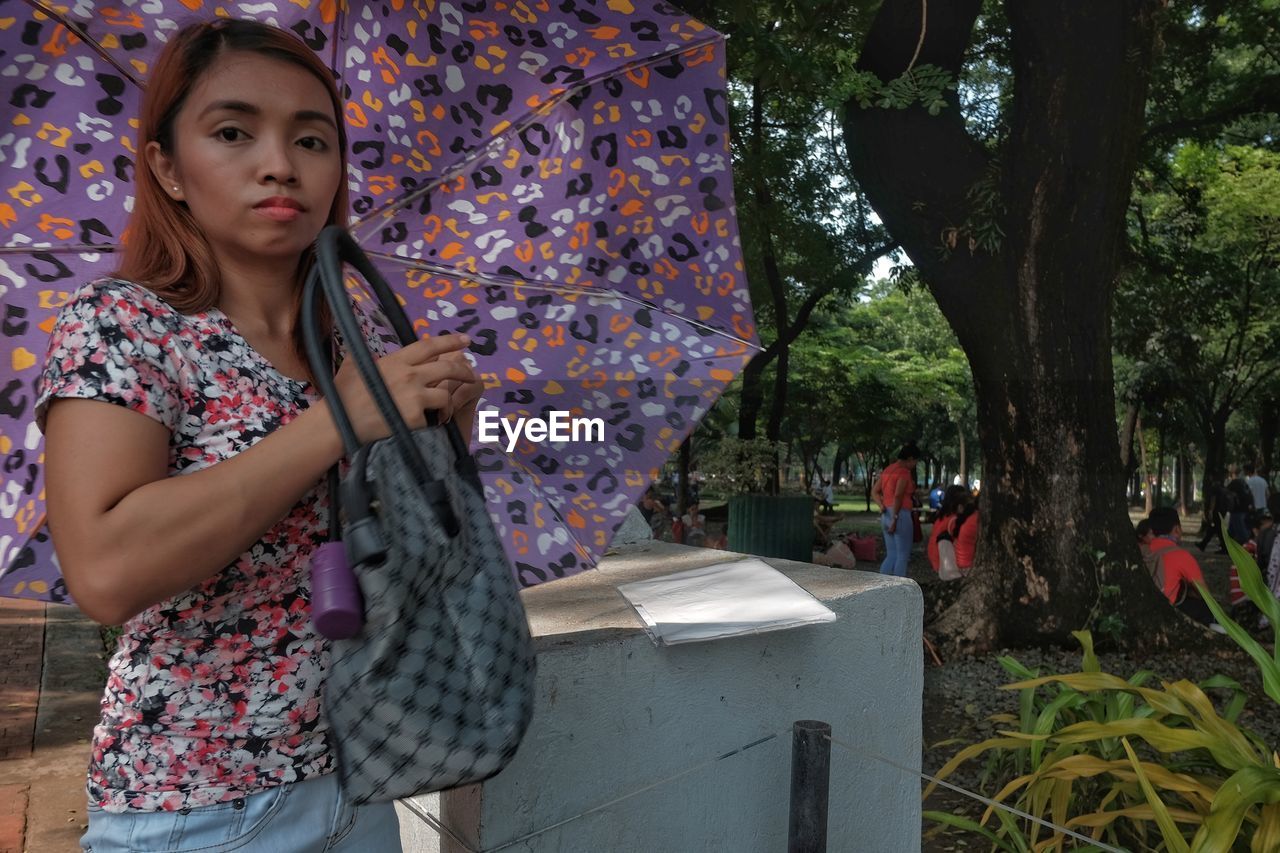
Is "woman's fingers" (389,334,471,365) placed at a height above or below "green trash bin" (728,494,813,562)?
above

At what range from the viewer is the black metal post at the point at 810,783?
2.42 m

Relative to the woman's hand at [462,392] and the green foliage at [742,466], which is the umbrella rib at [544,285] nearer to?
the woman's hand at [462,392]

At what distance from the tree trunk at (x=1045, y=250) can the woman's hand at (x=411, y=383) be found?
284 inches

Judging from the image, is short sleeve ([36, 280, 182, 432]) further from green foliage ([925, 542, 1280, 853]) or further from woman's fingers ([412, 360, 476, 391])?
green foliage ([925, 542, 1280, 853])

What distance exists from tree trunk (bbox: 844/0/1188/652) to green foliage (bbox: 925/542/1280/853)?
12.9ft

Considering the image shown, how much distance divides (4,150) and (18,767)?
4466mm

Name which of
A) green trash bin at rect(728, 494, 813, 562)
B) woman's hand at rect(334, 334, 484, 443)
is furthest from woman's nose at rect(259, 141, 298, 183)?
green trash bin at rect(728, 494, 813, 562)

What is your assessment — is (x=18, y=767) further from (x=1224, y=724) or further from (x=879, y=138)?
(x=879, y=138)

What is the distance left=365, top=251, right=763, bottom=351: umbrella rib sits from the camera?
1.97 metres

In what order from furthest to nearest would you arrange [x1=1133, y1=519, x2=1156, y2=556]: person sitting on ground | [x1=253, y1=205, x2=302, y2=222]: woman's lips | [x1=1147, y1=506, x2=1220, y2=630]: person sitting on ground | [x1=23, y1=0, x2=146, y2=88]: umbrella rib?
[x1=1133, y1=519, x2=1156, y2=556]: person sitting on ground < [x1=1147, y1=506, x2=1220, y2=630]: person sitting on ground < [x1=23, y1=0, x2=146, y2=88]: umbrella rib < [x1=253, y1=205, x2=302, y2=222]: woman's lips

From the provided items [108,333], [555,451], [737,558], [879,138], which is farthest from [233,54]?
[879,138]

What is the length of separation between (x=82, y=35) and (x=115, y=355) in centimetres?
86

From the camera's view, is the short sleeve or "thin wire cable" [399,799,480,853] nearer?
the short sleeve

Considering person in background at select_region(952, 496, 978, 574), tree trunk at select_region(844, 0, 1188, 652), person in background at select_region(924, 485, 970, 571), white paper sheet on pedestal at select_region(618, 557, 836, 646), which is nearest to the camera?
white paper sheet on pedestal at select_region(618, 557, 836, 646)
